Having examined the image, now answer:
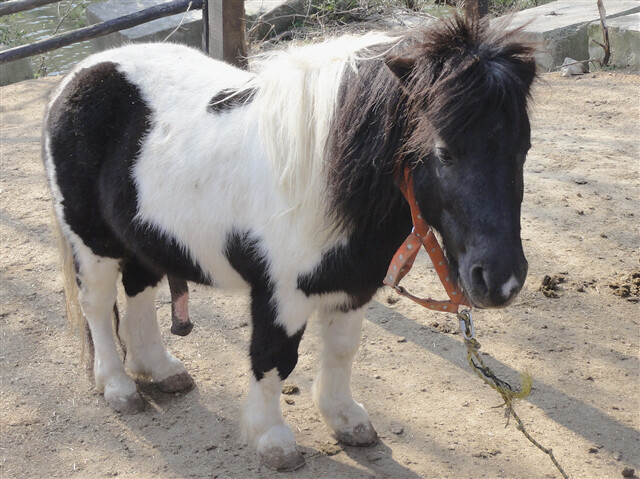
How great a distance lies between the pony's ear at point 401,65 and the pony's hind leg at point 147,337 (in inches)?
66.3

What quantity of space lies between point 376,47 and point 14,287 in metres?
2.85

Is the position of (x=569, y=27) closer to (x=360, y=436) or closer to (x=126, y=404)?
(x=360, y=436)

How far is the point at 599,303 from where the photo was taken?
12.7 ft

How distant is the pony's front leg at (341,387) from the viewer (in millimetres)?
2895

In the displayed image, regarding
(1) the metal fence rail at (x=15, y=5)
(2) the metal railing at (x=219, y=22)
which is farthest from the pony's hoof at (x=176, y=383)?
(1) the metal fence rail at (x=15, y=5)

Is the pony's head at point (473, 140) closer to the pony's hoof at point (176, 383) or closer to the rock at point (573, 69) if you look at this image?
the pony's hoof at point (176, 383)

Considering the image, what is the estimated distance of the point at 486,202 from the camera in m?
1.97

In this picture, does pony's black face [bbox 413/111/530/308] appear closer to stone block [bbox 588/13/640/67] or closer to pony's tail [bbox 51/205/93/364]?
pony's tail [bbox 51/205/93/364]

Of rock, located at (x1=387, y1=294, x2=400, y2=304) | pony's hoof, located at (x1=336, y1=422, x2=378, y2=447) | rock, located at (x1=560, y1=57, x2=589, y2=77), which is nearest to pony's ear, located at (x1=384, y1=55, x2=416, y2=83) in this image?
pony's hoof, located at (x1=336, y1=422, x2=378, y2=447)

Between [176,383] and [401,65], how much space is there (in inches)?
77.7

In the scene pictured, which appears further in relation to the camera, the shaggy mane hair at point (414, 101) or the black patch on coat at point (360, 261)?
the black patch on coat at point (360, 261)

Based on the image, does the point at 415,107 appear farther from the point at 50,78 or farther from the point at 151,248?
the point at 50,78

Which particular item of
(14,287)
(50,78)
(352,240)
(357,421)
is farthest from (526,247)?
(50,78)

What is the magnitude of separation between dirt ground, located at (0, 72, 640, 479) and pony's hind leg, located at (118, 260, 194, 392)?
8cm
